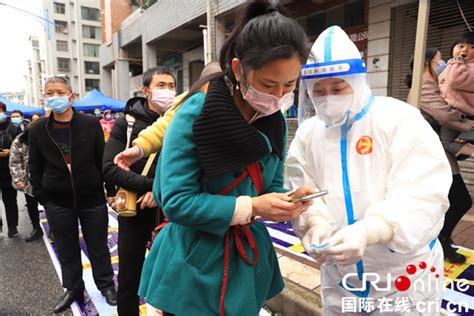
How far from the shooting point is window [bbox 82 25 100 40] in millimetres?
45125

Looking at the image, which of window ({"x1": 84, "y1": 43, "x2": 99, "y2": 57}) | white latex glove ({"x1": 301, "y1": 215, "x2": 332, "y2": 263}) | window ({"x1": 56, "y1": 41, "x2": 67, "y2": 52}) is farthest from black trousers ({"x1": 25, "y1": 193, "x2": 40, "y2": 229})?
window ({"x1": 56, "y1": 41, "x2": 67, "y2": 52})

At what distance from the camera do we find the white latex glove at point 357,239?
119 cm

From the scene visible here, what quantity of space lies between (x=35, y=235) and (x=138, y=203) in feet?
11.1

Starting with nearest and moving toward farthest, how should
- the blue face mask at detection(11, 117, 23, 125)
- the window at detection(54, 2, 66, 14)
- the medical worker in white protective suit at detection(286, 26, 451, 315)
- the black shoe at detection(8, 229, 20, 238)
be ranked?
1. the medical worker in white protective suit at detection(286, 26, 451, 315)
2. the black shoe at detection(8, 229, 20, 238)
3. the blue face mask at detection(11, 117, 23, 125)
4. the window at detection(54, 2, 66, 14)

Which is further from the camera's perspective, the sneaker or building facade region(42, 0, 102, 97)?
building facade region(42, 0, 102, 97)

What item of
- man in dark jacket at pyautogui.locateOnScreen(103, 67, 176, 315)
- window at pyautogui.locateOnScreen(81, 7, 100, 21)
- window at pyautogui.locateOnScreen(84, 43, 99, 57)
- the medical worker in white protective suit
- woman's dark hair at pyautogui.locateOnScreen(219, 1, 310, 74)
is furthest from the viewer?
window at pyautogui.locateOnScreen(84, 43, 99, 57)

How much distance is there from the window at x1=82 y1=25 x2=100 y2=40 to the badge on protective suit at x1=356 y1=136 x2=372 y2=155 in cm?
5061

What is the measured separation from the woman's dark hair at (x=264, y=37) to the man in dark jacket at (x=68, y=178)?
217 cm

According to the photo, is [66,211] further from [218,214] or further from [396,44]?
[396,44]

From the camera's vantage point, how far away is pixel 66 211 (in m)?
2.99

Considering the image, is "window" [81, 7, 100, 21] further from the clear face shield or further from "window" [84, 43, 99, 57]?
the clear face shield

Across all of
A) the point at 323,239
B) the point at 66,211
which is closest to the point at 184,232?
the point at 323,239

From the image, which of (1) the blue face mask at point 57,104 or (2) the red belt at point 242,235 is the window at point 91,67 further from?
(2) the red belt at point 242,235

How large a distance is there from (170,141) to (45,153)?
2.27 meters
